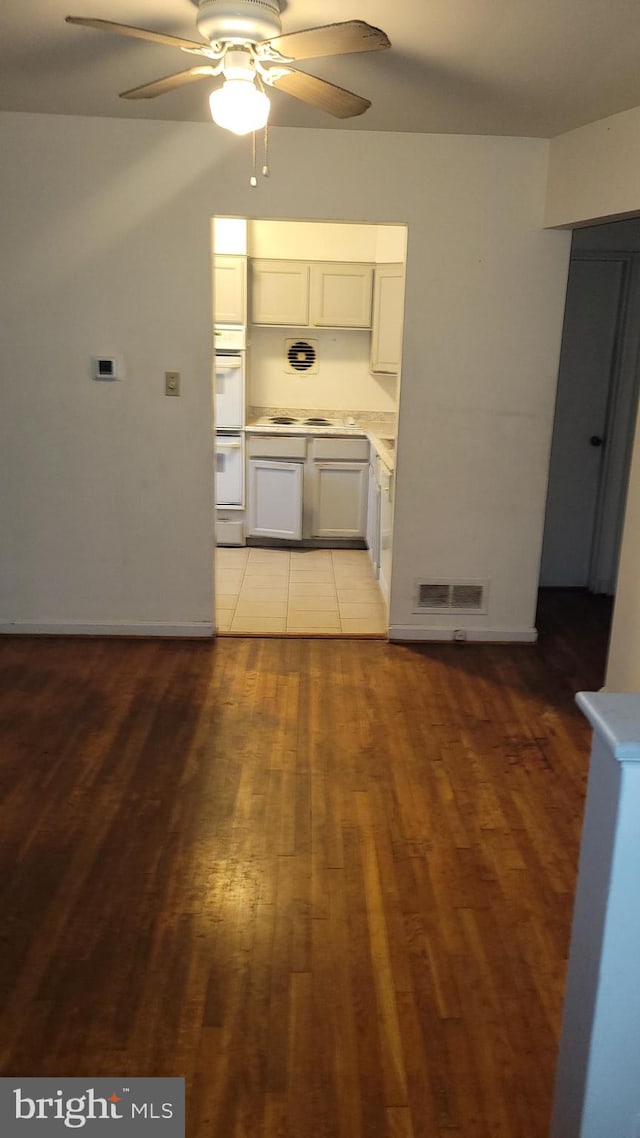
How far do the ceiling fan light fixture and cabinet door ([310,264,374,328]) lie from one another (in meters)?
3.93

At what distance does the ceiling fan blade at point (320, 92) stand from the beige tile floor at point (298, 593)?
266 centimetres

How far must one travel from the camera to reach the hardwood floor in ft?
6.36

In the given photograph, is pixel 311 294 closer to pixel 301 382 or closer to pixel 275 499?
pixel 301 382

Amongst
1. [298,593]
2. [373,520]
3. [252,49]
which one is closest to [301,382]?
[373,520]

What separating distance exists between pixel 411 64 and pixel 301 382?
4.11m

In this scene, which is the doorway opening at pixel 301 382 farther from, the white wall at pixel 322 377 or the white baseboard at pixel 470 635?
the white baseboard at pixel 470 635

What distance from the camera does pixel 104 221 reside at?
407 cm

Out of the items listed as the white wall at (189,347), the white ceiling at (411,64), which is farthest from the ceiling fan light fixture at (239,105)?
the white wall at (189,347)

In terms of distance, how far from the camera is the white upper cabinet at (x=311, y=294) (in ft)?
20.7

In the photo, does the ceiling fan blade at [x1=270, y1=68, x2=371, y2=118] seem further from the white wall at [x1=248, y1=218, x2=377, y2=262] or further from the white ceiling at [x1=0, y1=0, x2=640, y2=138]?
the white wall at [x1=248, y1=218, x2=377, y2=262]

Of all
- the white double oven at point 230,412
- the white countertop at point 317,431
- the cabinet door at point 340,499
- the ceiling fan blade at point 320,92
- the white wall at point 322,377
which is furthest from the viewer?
the white wall at point 322,377

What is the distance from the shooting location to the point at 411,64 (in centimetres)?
282

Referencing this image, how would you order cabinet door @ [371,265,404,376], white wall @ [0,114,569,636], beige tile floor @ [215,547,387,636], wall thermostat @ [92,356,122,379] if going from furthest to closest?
1. cabinet door @ [371,265,404,376]
2. beige tile floor @ [215,547,387,636]
3. wall thermostat @ [92,356,122,379]
4. white wall @ [0,114,569,636]

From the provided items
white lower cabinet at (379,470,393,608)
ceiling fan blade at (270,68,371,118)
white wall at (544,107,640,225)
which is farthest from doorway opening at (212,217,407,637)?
ceiling fan blade at (270,68,371,118)
